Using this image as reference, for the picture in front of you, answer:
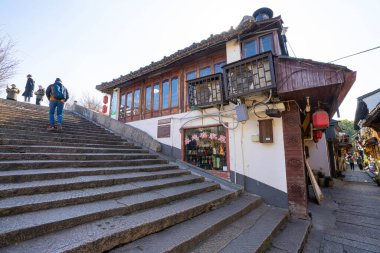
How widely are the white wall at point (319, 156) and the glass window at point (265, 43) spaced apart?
10148 millimetres

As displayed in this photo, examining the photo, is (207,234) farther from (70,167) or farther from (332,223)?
(332,223)

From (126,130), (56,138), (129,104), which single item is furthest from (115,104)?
(56,138)

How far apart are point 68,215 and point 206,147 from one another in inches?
224

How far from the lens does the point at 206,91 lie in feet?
24.6

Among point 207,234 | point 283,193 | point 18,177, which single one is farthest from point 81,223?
point 283,193

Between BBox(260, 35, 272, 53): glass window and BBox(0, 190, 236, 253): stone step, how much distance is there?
609 cm

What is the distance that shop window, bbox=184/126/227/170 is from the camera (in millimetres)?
7373

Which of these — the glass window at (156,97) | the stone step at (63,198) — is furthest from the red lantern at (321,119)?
the glass window at (156,97)

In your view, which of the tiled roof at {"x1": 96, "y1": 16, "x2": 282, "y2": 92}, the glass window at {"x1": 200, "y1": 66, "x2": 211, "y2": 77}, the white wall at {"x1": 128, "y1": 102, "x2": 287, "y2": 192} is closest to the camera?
the white wall at {"x1": 128, "y1": 102, "x2": 287, "y2": 192}

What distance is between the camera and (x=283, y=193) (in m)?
5.86

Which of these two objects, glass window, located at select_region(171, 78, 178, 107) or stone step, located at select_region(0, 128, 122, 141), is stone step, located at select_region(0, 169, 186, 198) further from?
glass window, located at select_region(171, 78, 178, 107)

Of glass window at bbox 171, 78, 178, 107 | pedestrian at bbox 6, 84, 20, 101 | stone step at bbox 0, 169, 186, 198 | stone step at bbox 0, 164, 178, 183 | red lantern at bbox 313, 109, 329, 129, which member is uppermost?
pedestrian at bbox 6, 84, 20, 101

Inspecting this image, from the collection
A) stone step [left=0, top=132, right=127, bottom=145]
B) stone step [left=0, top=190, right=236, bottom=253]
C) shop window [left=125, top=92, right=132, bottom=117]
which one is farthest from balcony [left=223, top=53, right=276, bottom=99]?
shop window [left=125, top=92, right=132, bottom=117]

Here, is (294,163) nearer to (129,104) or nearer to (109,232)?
(109,232)
